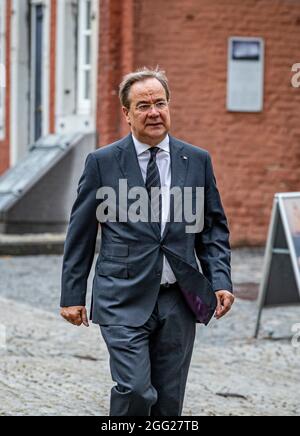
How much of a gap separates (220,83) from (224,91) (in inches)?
5.1

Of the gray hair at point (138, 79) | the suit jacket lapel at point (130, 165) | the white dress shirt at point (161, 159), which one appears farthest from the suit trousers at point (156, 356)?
the gray hair at point (138, 79)

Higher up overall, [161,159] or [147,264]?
[161,159]

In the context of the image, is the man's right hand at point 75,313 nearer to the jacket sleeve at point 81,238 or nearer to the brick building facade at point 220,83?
the jacket sleeve at point 81,238

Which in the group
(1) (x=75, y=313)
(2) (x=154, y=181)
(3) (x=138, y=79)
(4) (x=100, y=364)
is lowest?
(4) (x=100, y=364)

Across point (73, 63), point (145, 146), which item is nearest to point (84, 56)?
point (73, 63)

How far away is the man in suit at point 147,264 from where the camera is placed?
217 inches

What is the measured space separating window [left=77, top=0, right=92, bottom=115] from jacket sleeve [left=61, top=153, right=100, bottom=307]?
13.3 m

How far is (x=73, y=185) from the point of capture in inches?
721

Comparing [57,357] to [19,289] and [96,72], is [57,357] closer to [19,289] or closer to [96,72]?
[19,289]

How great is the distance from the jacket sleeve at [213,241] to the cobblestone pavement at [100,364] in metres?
1.91

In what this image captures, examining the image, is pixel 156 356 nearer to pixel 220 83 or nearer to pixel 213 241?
pixel 213 241

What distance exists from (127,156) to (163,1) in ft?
39.5

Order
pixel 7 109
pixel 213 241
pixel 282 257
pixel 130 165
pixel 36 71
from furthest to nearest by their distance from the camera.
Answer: pixel 7 109, pixel 36 71, pixel 282 257, pixel 213 241, pixel 130 165

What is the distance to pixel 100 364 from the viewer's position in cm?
912
